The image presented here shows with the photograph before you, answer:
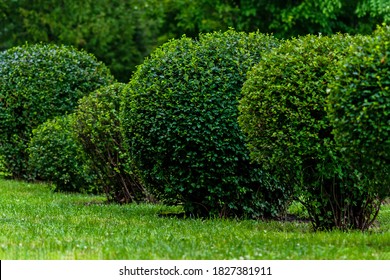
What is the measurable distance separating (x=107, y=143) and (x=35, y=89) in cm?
461

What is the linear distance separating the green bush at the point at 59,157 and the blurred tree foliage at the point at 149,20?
Answer: 1380 cm

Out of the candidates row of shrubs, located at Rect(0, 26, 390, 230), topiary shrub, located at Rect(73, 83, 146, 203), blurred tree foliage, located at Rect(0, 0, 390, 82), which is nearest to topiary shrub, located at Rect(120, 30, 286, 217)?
row of shrubs, located at Rect(0, 26, 390, 230)

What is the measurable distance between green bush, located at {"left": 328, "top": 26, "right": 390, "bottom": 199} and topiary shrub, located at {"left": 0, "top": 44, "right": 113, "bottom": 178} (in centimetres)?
1049

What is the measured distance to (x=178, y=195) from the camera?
37.5ft

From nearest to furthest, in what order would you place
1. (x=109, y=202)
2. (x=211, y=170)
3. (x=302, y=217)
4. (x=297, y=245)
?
(x=297, y=245), (x=211, y=170), (x=302, y=217), (x=109, y=202)

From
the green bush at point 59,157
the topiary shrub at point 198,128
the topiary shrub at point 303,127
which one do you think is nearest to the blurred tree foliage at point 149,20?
the green bush at point 59,157

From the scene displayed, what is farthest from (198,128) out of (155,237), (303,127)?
(155,237)

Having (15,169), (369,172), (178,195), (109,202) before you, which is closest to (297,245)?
(369,172)

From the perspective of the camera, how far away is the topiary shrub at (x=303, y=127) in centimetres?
956

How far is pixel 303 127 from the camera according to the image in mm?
9531

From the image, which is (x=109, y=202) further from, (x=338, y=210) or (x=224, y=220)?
(x=338, y=210)

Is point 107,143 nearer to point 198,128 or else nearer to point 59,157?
point 59,157

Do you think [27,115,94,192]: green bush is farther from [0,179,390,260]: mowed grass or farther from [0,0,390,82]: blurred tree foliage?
[0,0,390,82]: blurred tree foliage

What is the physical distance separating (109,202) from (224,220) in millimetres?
3941
